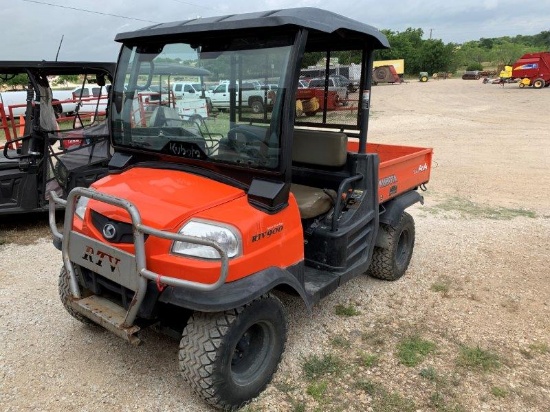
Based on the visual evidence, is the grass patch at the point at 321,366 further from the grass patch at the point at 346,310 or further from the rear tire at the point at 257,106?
the rear tire at the point at 257,106

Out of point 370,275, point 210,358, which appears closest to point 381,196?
point 370,275

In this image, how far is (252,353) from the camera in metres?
2.88

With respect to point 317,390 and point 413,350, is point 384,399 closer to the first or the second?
point 317,390

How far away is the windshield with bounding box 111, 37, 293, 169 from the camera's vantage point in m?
2.67

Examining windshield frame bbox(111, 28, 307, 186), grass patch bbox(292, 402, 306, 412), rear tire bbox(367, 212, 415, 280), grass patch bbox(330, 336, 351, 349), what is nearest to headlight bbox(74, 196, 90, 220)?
windshield frame bbox(111, 28, 307, 186)

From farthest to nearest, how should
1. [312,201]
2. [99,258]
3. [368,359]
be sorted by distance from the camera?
1. [312,201]
2. [368,359]
3. [99,258]

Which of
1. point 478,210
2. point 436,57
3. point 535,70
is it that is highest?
point 436,57

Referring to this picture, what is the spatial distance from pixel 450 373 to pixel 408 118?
663 inches

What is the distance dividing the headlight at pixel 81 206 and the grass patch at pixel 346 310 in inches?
83.9

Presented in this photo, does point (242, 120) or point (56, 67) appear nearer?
point (242, 120)

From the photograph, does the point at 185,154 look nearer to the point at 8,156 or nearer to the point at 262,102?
the point at 262,102

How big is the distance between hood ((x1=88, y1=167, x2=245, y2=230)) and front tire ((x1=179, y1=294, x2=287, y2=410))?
0.57 meters

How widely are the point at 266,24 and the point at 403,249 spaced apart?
289 cm

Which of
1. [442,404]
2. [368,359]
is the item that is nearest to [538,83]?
[368,359]
